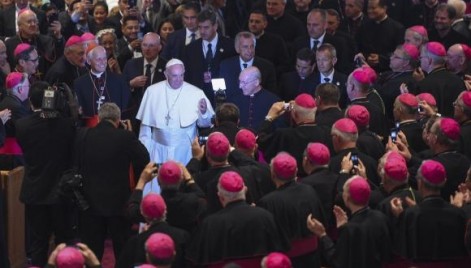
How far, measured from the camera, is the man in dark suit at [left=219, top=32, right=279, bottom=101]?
13086 millimetres

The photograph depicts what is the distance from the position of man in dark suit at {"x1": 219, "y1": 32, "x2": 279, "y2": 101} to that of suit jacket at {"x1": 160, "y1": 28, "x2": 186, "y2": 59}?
0.85 metres

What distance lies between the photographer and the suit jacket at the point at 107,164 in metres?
10.4

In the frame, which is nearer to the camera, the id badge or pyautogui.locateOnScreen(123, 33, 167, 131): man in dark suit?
pyautogui.locateOnScreen(123, 33, 167, 131): man in dark suit

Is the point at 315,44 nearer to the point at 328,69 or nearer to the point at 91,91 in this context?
the point at 328,69

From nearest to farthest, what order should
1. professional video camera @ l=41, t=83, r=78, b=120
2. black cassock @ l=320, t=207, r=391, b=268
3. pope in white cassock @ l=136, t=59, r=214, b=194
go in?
black cassock @ l=320, t=207, r=391, b=268, professional video camera @ l=41, t=83, r=78, b=120, pope in white cassock @ l=136, t=59, r=214, b=194

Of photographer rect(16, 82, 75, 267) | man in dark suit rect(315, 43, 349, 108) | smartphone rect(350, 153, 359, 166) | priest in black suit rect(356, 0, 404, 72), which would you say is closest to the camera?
smartphone rect(350, 153, 359, 166)

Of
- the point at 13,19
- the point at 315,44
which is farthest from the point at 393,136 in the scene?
the point at 13,19

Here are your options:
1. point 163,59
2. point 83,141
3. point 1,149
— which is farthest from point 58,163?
point 163,59

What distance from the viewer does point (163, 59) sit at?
1341 cm

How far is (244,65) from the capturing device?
1323 centimetres

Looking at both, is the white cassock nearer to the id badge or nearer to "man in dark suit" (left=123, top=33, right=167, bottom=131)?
"man in dark suit" (left=123, top=33, right=167, bottom=131)

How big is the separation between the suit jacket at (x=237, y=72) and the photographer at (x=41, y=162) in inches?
111

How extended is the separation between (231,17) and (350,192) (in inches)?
299

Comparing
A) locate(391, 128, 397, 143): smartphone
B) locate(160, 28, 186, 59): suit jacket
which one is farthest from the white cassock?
locate(391, 128, 397, 143): smartphone
